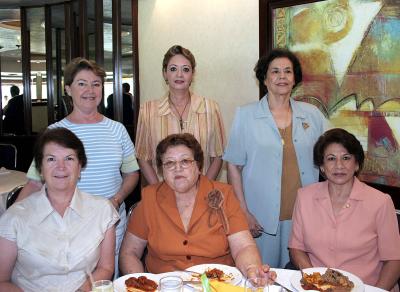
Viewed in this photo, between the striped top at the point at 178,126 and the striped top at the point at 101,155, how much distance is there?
1.19 ft

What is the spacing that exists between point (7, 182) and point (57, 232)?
2.19m

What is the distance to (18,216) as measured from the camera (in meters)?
1.89

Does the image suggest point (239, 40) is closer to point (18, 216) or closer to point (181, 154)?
point (181, 154)

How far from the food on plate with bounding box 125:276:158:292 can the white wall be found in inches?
98.5

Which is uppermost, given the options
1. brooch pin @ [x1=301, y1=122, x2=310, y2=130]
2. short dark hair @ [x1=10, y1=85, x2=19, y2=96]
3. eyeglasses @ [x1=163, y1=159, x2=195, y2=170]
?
short dark hair @ [x1=10, y1=85, x2=19, y2=96]

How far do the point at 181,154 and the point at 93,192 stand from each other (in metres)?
0.67

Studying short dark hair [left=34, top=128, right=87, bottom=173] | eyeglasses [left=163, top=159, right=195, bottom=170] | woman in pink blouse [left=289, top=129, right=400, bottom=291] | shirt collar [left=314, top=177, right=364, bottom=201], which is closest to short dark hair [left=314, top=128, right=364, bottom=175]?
woman in pink blouse [left=289, top=129, right=400, bottom=291]

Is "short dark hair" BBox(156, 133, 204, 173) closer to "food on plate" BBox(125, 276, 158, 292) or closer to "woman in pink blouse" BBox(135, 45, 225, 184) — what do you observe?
"food on plate" BBox(125, 276, 158, 292)

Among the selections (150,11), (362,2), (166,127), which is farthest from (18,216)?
(150,11)

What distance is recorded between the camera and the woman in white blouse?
1.86 m

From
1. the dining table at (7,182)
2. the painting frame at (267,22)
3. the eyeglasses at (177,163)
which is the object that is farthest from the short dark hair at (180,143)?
the dining table at (7,182)

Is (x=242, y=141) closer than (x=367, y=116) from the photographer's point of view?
Yes

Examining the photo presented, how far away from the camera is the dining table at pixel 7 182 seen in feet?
11.1

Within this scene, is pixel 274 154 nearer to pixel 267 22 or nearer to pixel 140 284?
pixel 140 284
